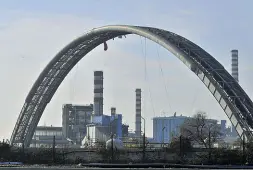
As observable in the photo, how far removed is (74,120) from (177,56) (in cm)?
10632

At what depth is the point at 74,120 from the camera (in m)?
193

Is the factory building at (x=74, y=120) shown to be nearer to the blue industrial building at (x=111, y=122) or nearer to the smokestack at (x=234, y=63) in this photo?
the blue industrial building at (x=111, y=122)

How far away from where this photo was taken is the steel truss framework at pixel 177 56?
87688mm

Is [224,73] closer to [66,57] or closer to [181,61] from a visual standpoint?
[181,61]

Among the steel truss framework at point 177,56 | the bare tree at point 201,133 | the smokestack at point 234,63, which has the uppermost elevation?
the smokestack at point 234,63

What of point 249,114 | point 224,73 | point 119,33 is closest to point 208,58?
point 224,73

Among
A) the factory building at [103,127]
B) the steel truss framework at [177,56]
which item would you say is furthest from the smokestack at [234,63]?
the steel truss framework at [177,56]

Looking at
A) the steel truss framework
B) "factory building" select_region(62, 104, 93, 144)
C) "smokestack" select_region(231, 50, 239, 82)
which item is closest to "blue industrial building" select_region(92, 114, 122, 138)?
"factory building" select_region(62, 104, 93, 144)

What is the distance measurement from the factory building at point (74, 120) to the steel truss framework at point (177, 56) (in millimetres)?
65225

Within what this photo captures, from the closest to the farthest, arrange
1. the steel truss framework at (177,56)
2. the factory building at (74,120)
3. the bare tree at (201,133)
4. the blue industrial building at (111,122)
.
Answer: the bare tree at (201,133), the steel truss framework at (177,56), the blue industrial building at (111,122), the factory building at (74,120)

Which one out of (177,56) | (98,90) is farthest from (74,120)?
(177,56)

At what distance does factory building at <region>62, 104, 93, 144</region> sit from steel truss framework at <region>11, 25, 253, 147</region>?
65.2 metres

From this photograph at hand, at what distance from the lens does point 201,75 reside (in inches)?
3561

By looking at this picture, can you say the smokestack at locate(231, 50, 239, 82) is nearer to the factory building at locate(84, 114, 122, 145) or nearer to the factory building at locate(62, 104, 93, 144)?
the factory building at locate(84, 114, 122, 145)
